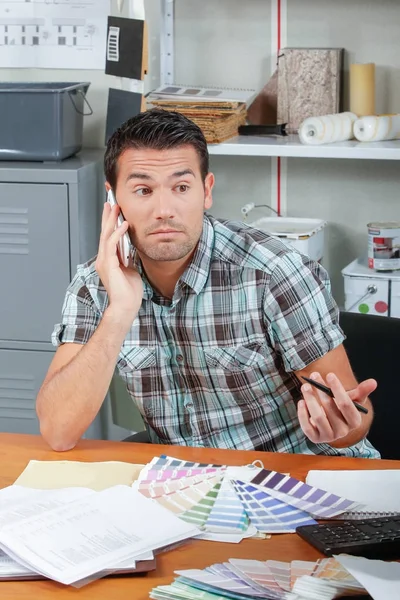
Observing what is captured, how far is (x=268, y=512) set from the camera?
1389mm

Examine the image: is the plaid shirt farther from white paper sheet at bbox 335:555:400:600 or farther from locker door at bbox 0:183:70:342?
locker door at bbox 0:183:70:342

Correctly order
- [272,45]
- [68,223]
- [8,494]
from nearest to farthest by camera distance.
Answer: [8,494]
[68,223]
[272,45]

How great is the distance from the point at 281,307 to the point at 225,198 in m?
1.42

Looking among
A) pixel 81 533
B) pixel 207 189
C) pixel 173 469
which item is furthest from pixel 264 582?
pixel 207 189

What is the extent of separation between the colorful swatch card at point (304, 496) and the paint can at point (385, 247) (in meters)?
1.39

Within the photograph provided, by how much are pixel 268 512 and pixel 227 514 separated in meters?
→ 0.06

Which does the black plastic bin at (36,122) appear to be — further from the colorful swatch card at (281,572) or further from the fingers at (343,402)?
the colorful swatch card at (281,572)

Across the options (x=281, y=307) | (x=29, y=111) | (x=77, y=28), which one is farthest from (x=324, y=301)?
(x=77, y=28)

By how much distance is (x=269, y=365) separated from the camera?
1.83m

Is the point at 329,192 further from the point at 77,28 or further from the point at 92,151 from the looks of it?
the point at 77,28

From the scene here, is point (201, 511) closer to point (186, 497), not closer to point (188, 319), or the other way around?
point (186, 497)

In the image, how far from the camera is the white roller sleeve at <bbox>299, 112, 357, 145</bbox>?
2.71 m

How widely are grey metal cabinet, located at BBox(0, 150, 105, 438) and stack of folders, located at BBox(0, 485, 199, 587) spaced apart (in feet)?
4.81

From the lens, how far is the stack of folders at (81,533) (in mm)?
1237
